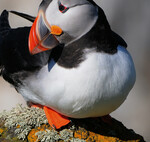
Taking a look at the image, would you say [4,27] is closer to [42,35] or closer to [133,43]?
[42,35]

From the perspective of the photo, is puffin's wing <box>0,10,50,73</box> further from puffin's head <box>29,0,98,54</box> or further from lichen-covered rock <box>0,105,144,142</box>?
lichen-covered rock <box>0,105,144,142</box>

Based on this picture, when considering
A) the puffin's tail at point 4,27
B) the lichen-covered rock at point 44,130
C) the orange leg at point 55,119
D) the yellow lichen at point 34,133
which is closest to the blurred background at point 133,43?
the puffin's tail at point 4,27

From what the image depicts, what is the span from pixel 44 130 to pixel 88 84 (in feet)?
2.14

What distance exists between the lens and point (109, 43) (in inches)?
111

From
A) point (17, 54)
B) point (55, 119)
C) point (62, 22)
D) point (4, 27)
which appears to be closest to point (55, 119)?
point (55, 119)

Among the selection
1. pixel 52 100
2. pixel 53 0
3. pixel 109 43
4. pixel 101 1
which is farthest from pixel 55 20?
A: pixel 101 1

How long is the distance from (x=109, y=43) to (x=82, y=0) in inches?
17.6

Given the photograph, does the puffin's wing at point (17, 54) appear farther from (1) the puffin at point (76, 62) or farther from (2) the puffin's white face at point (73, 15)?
(2) the puffin's white face at point (73, 15)

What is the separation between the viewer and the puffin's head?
2613 millimetres

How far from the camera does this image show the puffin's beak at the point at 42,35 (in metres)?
2.71

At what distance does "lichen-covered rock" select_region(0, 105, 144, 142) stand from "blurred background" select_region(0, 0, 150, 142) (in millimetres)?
3830

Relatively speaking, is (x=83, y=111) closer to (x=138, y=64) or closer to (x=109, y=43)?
(x=109, y=43)

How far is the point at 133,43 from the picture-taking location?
24.8 feet

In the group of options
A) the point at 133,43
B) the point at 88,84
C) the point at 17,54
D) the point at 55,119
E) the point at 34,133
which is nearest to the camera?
the point at 88,84
